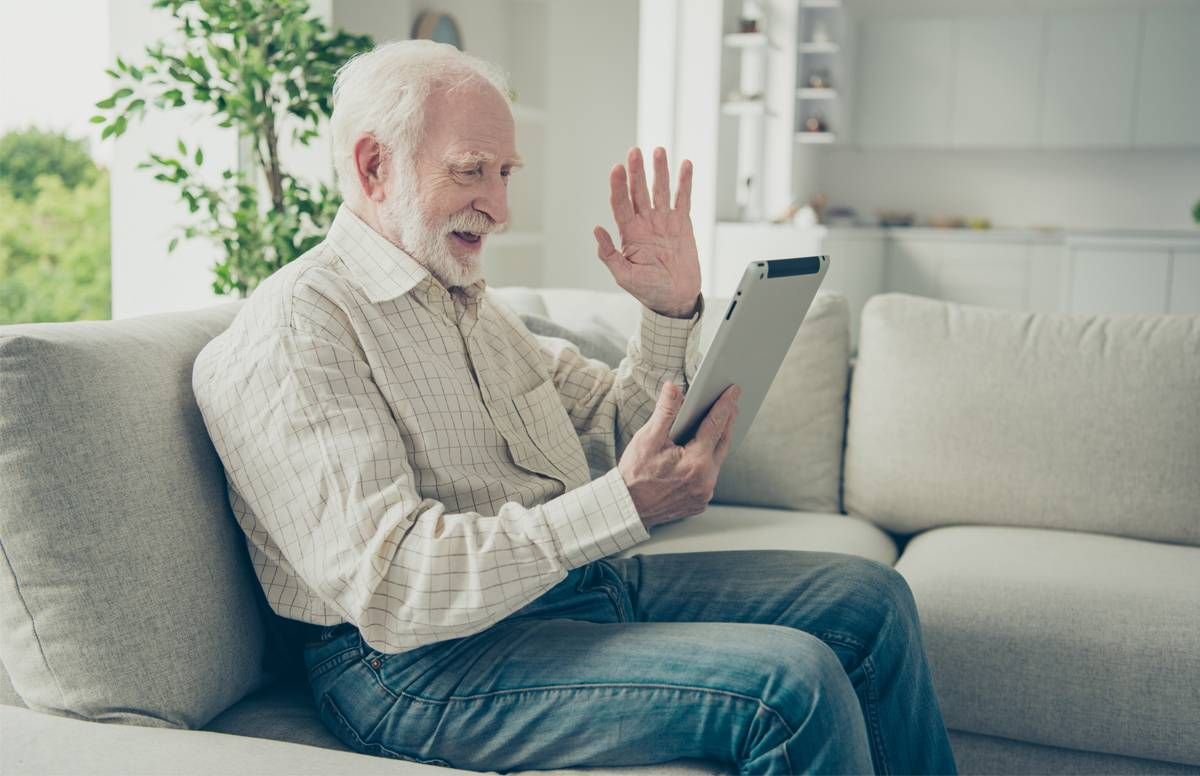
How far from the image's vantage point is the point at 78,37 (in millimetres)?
3918

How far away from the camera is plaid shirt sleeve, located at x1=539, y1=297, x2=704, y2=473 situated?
5.41 ft

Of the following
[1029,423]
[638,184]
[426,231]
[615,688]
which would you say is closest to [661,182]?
[638,184]

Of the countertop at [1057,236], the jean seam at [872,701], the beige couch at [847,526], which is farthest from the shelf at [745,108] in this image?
the jean seam at [872,701]

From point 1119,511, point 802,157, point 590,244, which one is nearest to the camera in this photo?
point 1119,511

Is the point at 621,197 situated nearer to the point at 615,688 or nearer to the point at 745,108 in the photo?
the point at 615,688

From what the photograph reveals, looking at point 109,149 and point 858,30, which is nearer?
point 109,149

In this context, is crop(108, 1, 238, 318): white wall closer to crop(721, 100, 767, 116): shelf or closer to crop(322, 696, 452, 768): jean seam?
crop(322, 696, 452, 768): jean seam

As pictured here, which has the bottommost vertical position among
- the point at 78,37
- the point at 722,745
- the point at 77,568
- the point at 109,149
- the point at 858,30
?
the point at 722,745

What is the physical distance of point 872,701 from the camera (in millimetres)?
1348

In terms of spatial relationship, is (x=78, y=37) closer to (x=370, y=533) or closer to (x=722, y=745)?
(x=370, y=533)

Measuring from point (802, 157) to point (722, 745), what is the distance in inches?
218

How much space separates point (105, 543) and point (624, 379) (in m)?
0.78

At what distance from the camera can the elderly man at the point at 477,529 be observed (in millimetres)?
1147

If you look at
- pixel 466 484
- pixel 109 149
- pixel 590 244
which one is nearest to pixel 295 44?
pixel 109 149
